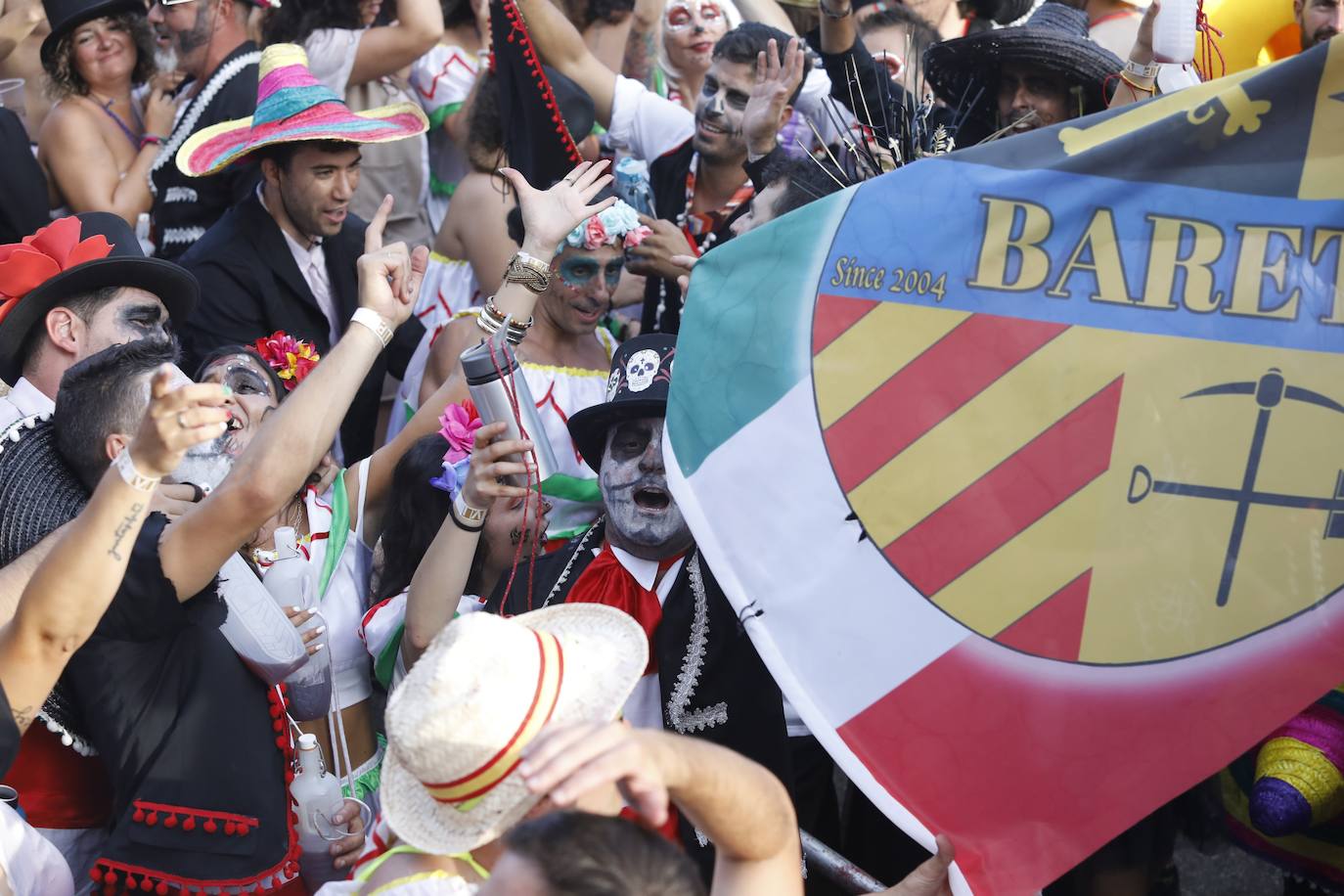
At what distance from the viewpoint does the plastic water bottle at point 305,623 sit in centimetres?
348

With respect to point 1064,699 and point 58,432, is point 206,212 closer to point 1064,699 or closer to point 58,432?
point 58,432

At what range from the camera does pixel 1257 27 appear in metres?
4.64

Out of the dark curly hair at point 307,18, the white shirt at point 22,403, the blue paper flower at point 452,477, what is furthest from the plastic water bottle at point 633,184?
the white shirt at point 22,403

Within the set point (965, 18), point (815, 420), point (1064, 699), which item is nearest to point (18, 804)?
point (815, 420)

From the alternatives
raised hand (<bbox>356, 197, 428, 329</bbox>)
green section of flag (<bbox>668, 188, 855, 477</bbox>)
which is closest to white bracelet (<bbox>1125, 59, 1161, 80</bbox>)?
green section of flag (<bbox>668, 188, 855, 477</bbox>)

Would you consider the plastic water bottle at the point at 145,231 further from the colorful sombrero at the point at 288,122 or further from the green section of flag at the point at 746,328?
the green section of flag at the point at 746,328

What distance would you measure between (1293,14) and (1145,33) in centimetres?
136

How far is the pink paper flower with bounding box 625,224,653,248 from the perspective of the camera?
4.48m

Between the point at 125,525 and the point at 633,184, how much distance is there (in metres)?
2.69

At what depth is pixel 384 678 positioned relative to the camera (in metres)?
3.79

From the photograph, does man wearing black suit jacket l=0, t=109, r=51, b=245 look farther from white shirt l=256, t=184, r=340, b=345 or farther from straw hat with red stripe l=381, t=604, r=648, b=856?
straw hat with red stripe l=381, t=604, r=648, b=856

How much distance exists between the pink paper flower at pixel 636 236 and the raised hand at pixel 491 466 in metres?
1.30

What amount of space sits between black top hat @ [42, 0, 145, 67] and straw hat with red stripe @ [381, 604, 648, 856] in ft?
14.4

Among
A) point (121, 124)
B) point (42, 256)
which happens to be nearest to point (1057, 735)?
point (42, 256)
